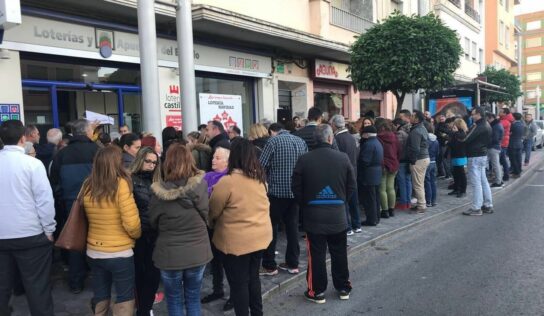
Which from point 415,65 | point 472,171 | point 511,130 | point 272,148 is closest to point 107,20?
point 272,148

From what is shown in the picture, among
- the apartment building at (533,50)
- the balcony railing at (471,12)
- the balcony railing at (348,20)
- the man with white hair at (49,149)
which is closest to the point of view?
the man with white hair at (49,149)

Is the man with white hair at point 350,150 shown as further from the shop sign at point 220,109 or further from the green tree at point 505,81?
the green tree at point 505,81

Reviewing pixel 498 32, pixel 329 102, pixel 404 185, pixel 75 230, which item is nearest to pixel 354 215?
pixel 404 185

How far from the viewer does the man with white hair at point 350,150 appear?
7.14 meters

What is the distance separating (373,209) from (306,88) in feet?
24.9

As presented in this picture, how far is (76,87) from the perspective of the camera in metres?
8.88

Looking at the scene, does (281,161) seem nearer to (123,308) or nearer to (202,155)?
(202,155)

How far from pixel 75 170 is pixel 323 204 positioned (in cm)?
268

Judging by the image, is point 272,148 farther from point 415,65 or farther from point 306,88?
point 306,88

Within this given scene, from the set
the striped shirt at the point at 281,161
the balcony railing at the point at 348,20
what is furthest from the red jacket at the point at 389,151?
the balcony railing at the point at 348,20

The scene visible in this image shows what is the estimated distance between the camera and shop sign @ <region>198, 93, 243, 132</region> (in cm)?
938

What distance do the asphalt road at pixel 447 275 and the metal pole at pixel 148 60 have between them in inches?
125

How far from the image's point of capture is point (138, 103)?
10305mm

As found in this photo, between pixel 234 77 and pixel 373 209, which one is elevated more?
pixel 234 77
